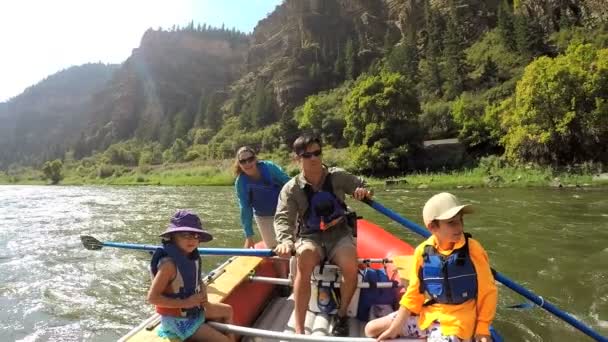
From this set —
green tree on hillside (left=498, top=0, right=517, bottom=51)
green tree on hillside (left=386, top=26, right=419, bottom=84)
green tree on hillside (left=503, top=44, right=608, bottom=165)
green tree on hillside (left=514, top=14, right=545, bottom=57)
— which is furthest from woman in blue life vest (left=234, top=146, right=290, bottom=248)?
green tree on hillside (left=386, top=26, right=419, bottom=84)

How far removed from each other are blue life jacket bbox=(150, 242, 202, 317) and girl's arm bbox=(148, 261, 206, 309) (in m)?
0.05

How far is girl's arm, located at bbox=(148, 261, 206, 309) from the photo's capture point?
2814 mm

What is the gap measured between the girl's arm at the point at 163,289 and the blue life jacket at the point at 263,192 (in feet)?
7.73

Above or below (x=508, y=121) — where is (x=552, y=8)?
above

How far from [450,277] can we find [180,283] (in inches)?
64.3

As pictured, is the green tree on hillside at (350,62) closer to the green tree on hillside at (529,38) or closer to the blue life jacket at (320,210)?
the green tree on hillside at (529,38)

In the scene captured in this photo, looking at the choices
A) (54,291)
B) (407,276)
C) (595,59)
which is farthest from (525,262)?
(595,59)

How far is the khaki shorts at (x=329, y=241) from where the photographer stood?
3.75 metres

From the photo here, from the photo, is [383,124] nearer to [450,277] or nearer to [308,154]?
[308,154]

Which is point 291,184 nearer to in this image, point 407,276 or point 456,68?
point 407,276

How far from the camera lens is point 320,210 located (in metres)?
3.79

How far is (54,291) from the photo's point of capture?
7.62 metres

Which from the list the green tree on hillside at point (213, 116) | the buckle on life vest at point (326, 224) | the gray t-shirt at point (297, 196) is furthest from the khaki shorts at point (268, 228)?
the green tree on hillside at point (213, 116)

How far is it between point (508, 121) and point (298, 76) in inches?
2298
